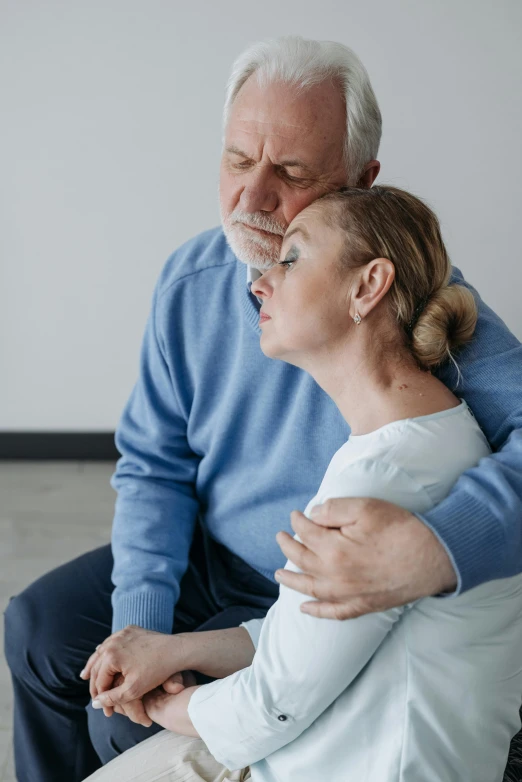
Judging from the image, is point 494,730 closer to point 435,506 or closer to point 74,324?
point 435,506

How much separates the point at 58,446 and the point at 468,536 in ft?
8.09

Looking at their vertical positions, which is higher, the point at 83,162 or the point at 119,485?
the point at 83,162

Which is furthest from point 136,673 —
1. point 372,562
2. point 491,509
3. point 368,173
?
point 368,173

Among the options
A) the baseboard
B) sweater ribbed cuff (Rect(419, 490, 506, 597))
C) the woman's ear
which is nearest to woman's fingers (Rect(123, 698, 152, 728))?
sweater ribbed cuff (Rect(419, 490, 506, 597))

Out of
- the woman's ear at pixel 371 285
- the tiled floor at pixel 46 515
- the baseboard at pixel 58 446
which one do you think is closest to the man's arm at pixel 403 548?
the woman's ear at pixel 371 285

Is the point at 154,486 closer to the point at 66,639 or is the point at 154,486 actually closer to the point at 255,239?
the point at 66,639

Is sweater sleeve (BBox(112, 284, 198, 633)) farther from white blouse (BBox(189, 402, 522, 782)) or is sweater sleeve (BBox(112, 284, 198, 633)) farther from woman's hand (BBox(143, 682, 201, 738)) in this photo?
white blouse (BBox(189, 402, 522, 782))

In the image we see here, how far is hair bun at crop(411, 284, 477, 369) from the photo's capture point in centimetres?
114

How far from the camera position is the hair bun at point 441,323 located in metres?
1.14

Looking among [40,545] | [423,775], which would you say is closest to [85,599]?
[423,775]

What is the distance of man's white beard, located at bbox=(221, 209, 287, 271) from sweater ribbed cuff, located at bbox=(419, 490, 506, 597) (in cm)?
62

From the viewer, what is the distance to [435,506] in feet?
3.23

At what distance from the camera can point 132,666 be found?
4.19 feet

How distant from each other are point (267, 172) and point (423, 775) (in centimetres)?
95
